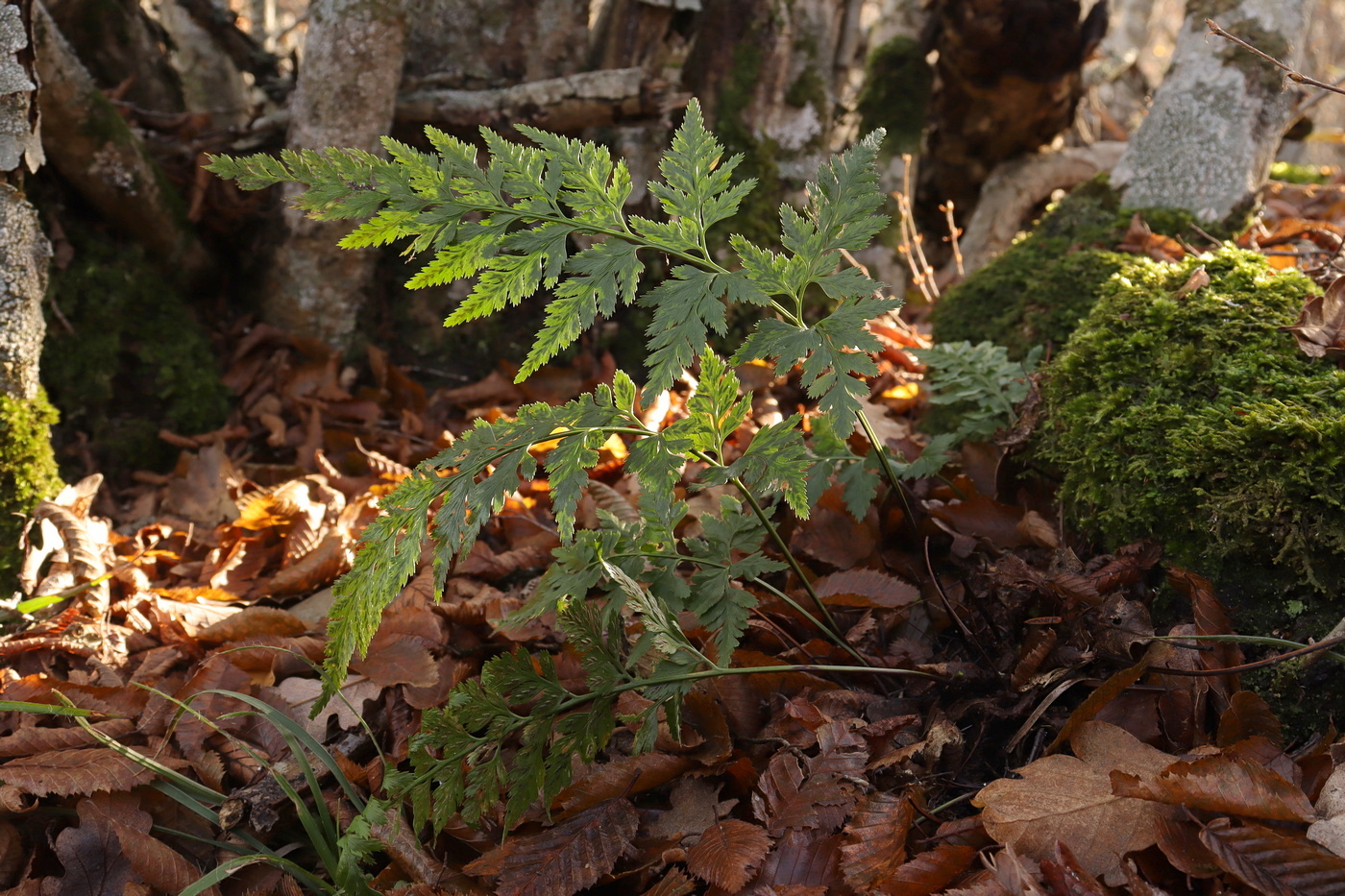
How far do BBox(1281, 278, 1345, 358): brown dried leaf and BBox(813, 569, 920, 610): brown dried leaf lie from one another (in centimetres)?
108

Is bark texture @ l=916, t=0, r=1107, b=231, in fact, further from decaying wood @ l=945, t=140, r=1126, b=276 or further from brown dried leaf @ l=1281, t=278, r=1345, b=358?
brown dried leaf @ l=1281, t=278, r=1345, b=358

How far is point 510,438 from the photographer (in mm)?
1509

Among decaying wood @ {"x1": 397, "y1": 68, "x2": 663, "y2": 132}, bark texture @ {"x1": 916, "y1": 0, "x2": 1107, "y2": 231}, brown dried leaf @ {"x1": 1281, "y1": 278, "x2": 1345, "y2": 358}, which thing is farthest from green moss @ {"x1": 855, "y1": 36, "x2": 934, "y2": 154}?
brown dried leaf @ {"x1": 1281, "y1": 278, "x2": 1345, "y2": 358}

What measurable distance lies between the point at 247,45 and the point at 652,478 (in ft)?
14.5

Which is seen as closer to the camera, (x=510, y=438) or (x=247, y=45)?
(x=510, y=438)

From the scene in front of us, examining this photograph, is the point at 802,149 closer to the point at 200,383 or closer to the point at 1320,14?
the point at 200,383

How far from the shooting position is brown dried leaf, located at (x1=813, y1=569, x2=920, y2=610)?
1.92 m

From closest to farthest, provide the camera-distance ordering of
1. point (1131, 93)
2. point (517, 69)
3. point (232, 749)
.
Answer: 1. point (232, 749)
2. point (517, 69)
3. point (1131, 93)

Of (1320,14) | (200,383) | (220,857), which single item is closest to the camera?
(220,857)

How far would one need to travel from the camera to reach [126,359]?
131 inches

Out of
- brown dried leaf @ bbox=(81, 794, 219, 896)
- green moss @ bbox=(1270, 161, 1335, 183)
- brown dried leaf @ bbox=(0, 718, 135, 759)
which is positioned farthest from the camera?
green moss @ bbox=(1270, 161, 1335, 183)

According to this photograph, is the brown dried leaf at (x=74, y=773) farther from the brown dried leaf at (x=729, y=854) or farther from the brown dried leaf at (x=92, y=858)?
the brown dried leaf at (x=729, y=854)

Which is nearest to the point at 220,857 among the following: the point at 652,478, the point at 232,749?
the point at 232,749

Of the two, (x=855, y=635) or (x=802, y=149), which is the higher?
(x=802, y=149)
